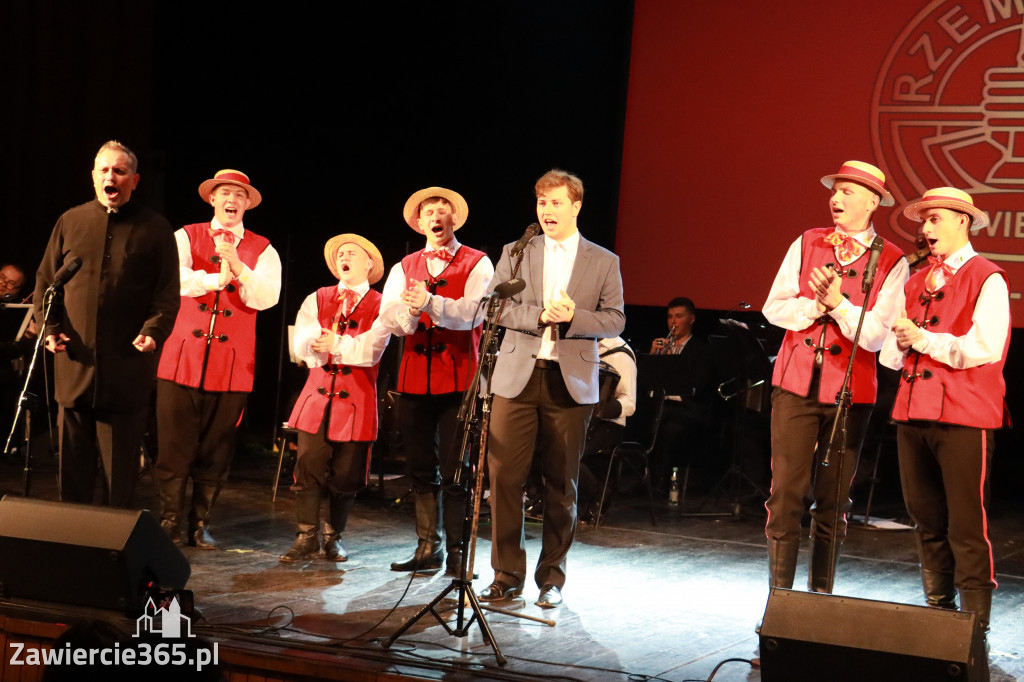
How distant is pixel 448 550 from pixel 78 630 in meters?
3.43

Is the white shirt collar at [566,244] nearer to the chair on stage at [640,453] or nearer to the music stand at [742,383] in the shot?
the music stand at [742,383]

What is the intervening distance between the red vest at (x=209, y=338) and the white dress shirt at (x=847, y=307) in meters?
2.61

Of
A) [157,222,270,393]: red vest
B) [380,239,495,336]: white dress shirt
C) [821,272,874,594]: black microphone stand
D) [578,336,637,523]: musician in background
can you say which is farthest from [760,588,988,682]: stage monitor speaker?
[578,336,637,523]: musician in background

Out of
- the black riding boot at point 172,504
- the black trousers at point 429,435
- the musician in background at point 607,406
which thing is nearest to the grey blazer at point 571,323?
the black trousers at point 429,435

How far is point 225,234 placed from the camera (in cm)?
555

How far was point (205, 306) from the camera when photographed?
544cm

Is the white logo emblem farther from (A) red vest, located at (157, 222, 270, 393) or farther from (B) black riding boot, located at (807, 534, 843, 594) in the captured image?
(B) black riding boot, located at (807, 534, 843, 594)

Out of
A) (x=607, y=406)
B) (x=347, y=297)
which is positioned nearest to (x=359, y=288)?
(x=347, y=297)

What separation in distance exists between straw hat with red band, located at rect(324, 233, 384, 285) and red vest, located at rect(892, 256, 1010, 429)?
8.54ft

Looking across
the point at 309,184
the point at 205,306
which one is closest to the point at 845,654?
the point at 205,306

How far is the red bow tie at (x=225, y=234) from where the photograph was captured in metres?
5.54

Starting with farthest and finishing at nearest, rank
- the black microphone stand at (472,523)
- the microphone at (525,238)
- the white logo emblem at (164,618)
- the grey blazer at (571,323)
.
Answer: the grey blazer at (571,323)
the microphone at (525,238)
the black microphone stand at (472,523)
the white logo emblem at (164,618)

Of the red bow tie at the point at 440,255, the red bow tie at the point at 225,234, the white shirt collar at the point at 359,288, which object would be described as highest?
the red bow tie at the point at 225,234

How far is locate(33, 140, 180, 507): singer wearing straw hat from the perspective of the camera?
4363 mm
